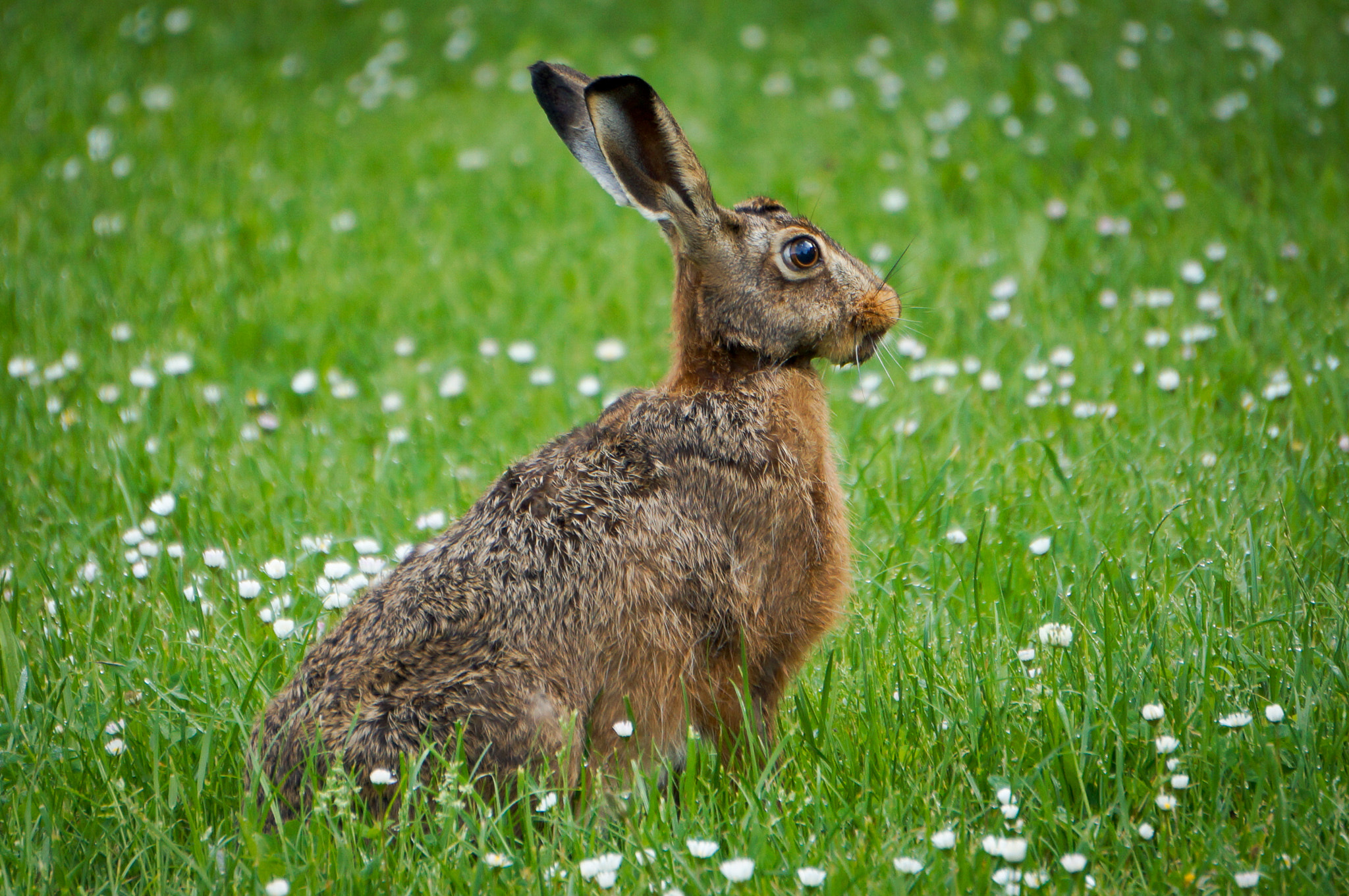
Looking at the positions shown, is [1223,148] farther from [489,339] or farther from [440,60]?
[440,60]

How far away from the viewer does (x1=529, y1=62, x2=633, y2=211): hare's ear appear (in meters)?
4.24

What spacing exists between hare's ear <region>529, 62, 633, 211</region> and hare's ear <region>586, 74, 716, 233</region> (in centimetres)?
20

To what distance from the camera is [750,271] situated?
13.4 ft

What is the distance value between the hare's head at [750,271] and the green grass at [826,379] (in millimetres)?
974

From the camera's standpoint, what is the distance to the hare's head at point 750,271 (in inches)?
158

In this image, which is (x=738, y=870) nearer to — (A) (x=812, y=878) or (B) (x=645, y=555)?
(A) (x=812, y=878)

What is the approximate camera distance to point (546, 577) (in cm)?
344

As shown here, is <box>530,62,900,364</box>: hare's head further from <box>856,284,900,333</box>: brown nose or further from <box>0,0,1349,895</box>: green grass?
<box>0,0,1349,895</box>: green grass

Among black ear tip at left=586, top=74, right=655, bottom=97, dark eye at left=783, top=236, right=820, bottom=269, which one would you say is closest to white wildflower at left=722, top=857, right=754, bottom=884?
dark eye at left=783, top=236, right=820, bottom=269

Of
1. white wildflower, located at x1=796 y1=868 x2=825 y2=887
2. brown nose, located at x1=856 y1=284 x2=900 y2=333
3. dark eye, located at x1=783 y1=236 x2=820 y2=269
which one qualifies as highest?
dark eye, located at x1=783 y1=236 x2=820 y2=269

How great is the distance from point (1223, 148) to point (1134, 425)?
349cm

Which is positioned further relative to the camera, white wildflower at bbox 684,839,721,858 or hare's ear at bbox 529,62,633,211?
hare's ear at bbox 529,62,633,211

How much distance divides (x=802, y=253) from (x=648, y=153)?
60cm

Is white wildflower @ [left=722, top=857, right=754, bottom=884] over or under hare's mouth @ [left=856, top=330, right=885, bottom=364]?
under
